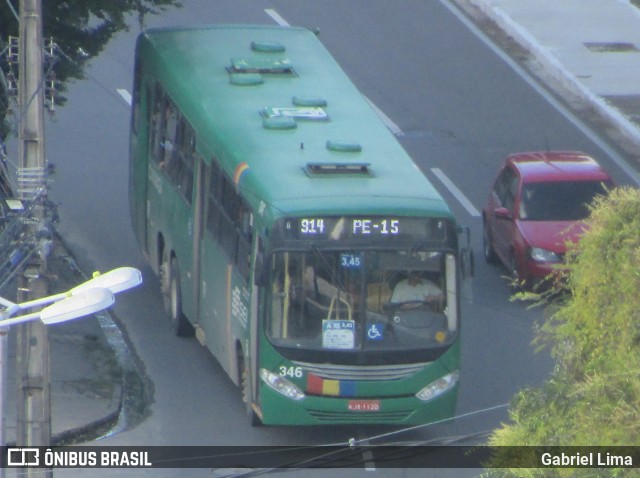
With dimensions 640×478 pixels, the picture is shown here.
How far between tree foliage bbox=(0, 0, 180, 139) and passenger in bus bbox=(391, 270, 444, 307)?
6.14m

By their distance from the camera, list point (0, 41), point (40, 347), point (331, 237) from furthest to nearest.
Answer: point (0, 41) → point (331, 237) → point (40, 347)

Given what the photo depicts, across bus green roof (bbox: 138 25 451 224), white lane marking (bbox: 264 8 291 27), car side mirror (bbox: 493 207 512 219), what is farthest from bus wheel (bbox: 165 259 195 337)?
white lane marking (bbox: 264 8 291 27)

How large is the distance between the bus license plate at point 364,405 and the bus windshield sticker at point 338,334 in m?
0.63

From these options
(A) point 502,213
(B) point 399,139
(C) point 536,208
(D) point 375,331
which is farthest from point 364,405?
(B) point 399,139

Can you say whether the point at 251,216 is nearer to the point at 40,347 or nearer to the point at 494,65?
the point at 40,347

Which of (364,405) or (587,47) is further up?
(364,405)

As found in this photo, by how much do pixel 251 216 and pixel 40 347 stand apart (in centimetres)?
318

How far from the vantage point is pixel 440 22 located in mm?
32875

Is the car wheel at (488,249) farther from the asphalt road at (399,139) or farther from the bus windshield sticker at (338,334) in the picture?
the bus windshield sticker at (338,334)

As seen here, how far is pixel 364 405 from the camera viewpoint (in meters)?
15.4

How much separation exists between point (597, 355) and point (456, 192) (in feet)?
52.3

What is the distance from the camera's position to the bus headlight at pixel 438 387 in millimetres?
15570

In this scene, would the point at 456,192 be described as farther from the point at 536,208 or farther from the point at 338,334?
the point at 338,334

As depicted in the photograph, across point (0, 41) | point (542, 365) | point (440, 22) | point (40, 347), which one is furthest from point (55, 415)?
point (440, 22)
